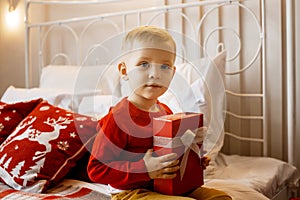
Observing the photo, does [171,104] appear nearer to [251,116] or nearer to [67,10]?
[251,116]

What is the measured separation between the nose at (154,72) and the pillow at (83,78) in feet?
2.05

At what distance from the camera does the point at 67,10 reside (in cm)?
248

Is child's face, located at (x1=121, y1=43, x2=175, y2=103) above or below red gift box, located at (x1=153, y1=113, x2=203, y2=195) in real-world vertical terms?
above

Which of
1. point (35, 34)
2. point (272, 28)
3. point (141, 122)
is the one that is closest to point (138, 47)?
point (141, 122)

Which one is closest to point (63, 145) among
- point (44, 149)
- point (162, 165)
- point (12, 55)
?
point (44, 149)

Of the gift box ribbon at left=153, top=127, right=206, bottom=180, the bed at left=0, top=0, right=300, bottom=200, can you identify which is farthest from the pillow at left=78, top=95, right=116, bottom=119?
the gift box ribbon at left=153, top=127, right=206, bottom=180

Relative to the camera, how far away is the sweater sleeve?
40.9 inches

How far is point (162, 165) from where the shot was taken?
983 mm

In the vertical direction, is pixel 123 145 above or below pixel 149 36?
below

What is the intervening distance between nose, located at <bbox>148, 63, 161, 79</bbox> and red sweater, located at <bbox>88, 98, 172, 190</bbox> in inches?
4.3

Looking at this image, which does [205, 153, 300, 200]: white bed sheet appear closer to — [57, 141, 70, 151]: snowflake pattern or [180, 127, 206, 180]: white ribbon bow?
[180, 127, 206, 180]: white ribbon bow

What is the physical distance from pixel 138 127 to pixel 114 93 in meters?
0.25

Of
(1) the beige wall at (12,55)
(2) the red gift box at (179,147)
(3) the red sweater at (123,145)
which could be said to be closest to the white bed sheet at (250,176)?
(2) the red gift box at (179,147)

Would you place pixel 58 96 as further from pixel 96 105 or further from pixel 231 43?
pixel 231 43
